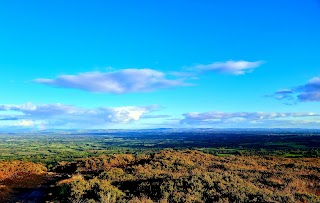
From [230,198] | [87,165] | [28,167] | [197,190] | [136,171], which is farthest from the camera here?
[87,165]

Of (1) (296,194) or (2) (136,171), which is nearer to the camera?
(1) (296,194)

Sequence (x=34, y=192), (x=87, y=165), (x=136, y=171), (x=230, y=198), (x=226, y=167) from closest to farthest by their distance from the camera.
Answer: (x=230, y=198)
(x=34, y=192)
(x=136, y=171)
(x=226, y=167)
(x=87, y=165)

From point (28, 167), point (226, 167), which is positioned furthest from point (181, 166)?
point (28, 167)

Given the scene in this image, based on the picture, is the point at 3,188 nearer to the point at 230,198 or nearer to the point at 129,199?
the point at 129,199

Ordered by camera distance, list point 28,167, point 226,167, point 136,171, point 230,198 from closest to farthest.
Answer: point 230,198 < point 136,171 < point 226,167 < point 28,167

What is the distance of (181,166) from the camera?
34.7 metres

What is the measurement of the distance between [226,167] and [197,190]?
15.2 meters

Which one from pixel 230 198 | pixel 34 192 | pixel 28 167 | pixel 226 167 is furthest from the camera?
pixel 28 167

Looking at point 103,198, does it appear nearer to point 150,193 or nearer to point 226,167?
point 150,193

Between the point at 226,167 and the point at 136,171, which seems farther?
the point at 226,167

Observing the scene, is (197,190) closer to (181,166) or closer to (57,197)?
(57,197)

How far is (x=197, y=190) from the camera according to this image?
19375mm

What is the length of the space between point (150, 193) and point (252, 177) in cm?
969

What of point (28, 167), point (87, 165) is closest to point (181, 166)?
point (87, 165)
